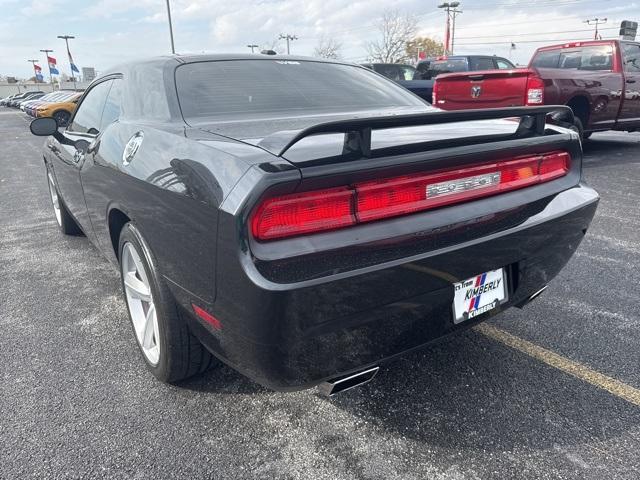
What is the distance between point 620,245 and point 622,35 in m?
12.8

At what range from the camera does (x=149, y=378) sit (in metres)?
2.35

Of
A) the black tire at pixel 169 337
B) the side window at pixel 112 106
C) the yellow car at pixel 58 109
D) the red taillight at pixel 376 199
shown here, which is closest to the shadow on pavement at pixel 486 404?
the black tire at pixel 169 337

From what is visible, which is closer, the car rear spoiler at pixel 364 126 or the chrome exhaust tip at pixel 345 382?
the car rear spoiler at pixel 364 126

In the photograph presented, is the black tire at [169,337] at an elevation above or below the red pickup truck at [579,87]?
below

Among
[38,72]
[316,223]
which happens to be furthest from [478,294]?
[38,72]

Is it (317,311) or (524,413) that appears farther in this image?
(524,413)

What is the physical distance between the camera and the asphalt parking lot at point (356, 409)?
180 cm

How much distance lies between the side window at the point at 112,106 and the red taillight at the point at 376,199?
1654mm

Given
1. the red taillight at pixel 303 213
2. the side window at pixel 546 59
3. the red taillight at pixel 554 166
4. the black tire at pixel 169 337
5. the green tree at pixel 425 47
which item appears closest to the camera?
the red taillight at pixel 303 213

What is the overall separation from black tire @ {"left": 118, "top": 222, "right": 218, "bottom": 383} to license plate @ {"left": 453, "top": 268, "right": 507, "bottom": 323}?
1077 millimetres

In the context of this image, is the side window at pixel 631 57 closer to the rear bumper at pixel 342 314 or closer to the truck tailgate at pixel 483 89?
the truck tailgate at pixel 483 89

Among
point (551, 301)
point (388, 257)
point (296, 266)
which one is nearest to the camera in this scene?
point (296, 266)

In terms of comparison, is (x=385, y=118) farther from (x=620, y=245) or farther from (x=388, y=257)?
(x=620, y=245)

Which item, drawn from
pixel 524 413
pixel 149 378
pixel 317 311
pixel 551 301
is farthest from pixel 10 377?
pixel 551 301
